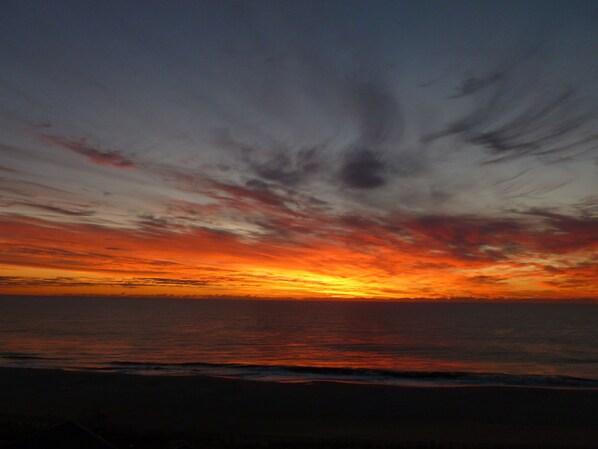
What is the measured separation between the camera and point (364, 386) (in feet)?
116

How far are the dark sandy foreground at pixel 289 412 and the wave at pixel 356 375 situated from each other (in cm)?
423

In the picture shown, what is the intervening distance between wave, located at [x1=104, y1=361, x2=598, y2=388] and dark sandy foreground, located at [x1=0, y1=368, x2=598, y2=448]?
4.23 meters

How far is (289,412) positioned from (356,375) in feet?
51.3

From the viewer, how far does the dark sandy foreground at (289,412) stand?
72.8 feet

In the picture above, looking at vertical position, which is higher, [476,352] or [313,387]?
[476,352]

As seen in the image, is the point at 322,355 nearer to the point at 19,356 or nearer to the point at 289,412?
the point at 289,412

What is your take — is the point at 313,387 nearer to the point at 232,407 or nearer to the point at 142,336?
the point at 232,407

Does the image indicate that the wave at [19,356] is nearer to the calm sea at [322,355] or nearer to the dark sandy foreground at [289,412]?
the calm sea at [322,355]

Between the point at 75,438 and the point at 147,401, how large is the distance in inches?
740

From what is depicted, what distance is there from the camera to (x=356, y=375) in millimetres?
42094

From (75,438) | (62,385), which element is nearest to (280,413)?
(75,438)

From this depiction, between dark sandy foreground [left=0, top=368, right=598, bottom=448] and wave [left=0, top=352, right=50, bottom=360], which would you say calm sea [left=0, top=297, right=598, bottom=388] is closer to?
wave [left=0, top=352, right=50, bottom=360]

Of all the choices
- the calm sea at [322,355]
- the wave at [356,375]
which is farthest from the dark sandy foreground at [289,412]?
the calm sea at [322,355]

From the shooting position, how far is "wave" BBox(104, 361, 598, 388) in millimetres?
38719
